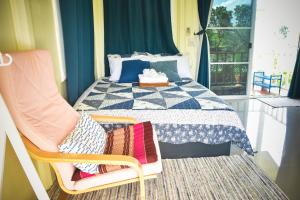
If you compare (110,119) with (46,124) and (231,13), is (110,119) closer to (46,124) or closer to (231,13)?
(46,124)

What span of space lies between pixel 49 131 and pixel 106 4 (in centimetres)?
271

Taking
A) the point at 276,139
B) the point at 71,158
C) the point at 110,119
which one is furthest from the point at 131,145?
the point at 276,139

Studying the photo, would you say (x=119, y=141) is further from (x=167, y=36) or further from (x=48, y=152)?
(x=167, y=36)

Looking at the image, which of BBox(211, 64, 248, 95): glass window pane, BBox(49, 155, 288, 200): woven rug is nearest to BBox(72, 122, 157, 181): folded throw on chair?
BBox(49, 155, 288, 200): woven rug

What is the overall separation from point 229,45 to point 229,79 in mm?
706

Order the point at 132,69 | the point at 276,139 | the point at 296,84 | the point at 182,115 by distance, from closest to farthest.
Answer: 1. the point at 182,115
2. the point at 276,139
3. the point at 132,69
4. the point at 296,84

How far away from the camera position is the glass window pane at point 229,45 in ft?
14.8

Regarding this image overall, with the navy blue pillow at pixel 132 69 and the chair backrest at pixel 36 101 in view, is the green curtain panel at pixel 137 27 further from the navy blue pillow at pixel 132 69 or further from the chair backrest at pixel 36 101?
the chair backrest at pixel 36 101

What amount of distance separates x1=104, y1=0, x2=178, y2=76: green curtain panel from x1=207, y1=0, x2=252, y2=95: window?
3.44ft

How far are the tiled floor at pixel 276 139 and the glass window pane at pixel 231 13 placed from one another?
1483 millimetres

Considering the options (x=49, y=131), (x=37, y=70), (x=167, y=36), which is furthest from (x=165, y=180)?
(x=167, y=36)

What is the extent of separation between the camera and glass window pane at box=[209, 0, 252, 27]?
14.4 feet

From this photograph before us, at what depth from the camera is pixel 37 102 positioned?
155cm

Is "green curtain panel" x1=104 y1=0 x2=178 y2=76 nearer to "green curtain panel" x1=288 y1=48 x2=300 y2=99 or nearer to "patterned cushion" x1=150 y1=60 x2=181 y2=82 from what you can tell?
"patterned cushion" x1=150 y1=60 x2=181 y2=82
